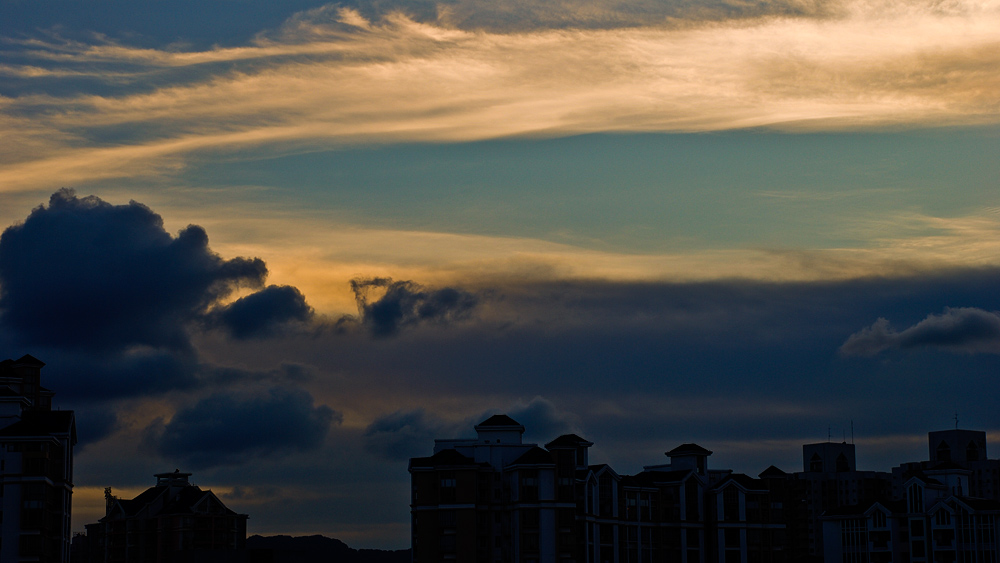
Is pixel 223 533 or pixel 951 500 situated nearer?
pixel 951 500

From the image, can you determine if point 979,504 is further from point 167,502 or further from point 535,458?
point 167,502

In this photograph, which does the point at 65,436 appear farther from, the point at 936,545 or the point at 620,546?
the point at 936,545

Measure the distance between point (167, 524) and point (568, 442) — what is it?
2740 inches

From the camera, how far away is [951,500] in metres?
156

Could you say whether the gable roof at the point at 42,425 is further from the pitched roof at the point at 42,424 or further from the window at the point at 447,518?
the window at the point at 447,518

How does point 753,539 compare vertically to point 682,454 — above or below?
below

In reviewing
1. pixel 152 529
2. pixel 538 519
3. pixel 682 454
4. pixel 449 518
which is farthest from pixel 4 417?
pixel 682 454

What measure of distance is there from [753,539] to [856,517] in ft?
55.1

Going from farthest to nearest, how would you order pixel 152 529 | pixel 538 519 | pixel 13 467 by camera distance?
pixel 152 529 < pixel 538 519 < pixel 13 467

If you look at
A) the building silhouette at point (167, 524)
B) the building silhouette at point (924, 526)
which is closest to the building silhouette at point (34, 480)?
the building silhouette at point (167, 524)

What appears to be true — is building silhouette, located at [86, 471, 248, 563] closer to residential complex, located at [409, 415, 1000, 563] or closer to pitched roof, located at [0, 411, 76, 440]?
residential complex, located at [409, 415, 1000, 563]

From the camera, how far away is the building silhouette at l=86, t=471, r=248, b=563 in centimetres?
17862

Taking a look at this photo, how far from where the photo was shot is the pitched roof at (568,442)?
458ft

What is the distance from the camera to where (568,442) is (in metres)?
144
